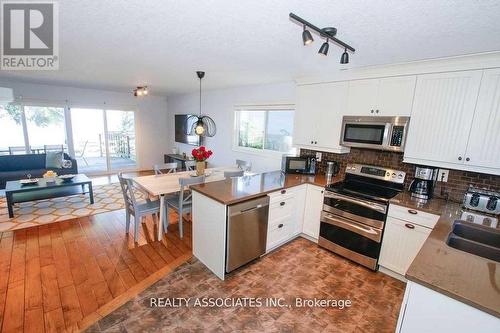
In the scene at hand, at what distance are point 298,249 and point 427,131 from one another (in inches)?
79.6

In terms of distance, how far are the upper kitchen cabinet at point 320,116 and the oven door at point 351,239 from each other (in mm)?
999

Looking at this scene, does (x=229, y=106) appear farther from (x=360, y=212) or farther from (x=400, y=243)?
(x=400, y=243)

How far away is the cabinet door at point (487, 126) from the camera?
6.56ft

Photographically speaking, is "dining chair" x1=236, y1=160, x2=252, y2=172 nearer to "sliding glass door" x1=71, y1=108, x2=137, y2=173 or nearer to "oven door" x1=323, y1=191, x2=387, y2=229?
"oven door" x1=323, y1=191, x2=387, y2=229

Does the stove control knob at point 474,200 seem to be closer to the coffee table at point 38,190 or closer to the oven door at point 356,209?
the oven door at point 356,209

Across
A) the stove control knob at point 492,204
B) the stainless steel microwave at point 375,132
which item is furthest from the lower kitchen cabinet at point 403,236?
the stainless steel microwave at point 375,132

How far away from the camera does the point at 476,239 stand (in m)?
1.81

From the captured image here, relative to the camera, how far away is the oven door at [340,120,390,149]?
2.62m

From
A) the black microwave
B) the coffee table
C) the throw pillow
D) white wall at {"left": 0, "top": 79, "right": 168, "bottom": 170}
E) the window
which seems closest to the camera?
the black microwave

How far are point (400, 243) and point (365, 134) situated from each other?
50.8 inches

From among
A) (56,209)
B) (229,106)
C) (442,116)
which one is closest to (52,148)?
(56,209)

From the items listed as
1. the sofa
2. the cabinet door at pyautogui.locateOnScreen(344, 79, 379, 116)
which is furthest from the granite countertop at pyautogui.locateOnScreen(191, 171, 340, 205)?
the sofa

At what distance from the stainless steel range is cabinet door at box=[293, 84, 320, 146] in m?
0.81

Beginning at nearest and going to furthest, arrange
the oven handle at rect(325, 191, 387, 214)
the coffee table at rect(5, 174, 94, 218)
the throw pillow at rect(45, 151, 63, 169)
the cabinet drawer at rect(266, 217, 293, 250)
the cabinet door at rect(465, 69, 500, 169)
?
the cabinet door at rect(465, 69, 500, 169)
the oven handle at rect(325, 191, 387, 214)
the cabinet drawer at rect(266, 217, 293, 250)
the coffee table at rect(5, 174, 94, 218)
the throw pillow at rect(45, 151, 63, 169)
